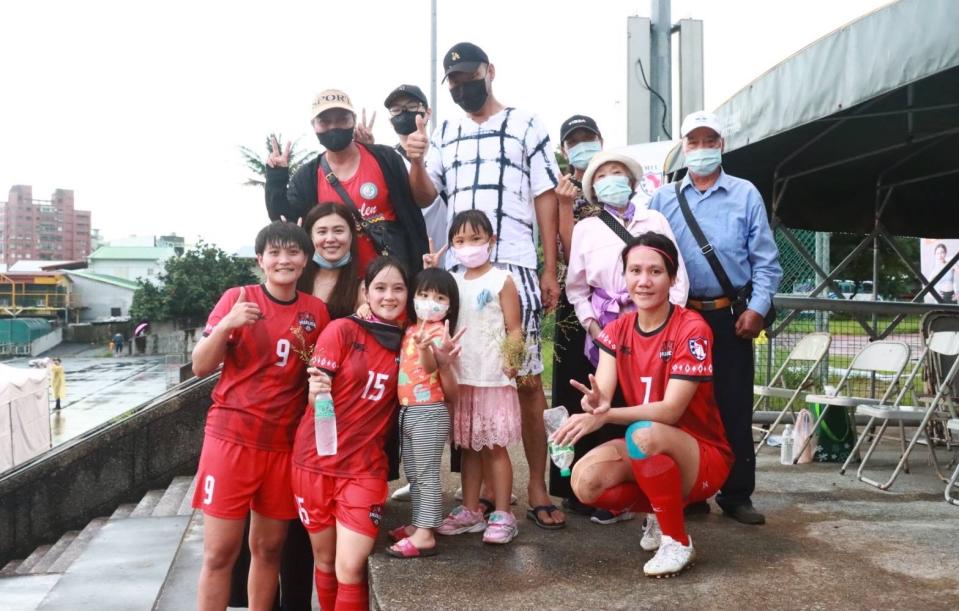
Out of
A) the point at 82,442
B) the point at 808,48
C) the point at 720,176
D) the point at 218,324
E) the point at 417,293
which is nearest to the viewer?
the point at 218,324

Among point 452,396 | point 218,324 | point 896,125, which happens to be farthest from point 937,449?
point 218,324

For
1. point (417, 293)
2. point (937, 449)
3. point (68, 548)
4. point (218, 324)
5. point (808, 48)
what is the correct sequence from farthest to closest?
point (68, 548) → point (937, 449) → point (808, 48) → point (417, 293) → point (218, 324)

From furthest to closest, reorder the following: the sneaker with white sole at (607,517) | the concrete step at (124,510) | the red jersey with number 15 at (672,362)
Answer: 1. the concrete step at (124,510)
2. the sneaker with white sole at (607,517)
3. the red jersey with number 15 at (672,362)

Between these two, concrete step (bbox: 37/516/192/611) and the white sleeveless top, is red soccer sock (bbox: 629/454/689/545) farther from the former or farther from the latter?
concrete step (bbox: 37/516/192/611)

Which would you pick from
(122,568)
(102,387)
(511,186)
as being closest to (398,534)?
(511,186)

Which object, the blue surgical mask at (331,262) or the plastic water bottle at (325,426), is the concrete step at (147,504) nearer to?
the blue surgical mask at (331,262)

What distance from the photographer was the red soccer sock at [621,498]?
3.41m

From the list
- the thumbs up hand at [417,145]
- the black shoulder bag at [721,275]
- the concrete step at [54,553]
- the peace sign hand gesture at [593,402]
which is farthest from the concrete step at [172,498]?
the black shoulder bag at [721,275]

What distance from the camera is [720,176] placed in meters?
4.29

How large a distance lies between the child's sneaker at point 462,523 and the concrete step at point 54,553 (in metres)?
5.33

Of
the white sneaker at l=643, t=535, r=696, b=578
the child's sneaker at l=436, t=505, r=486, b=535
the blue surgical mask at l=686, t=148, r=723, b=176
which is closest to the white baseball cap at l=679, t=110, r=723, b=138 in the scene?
the blue surgical mask at l=686, t=148, r=723, b=176

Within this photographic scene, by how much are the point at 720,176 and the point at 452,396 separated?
6.16 feet

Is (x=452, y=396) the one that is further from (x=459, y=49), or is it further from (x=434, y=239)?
(x=459, y=49)

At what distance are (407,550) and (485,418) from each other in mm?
664
